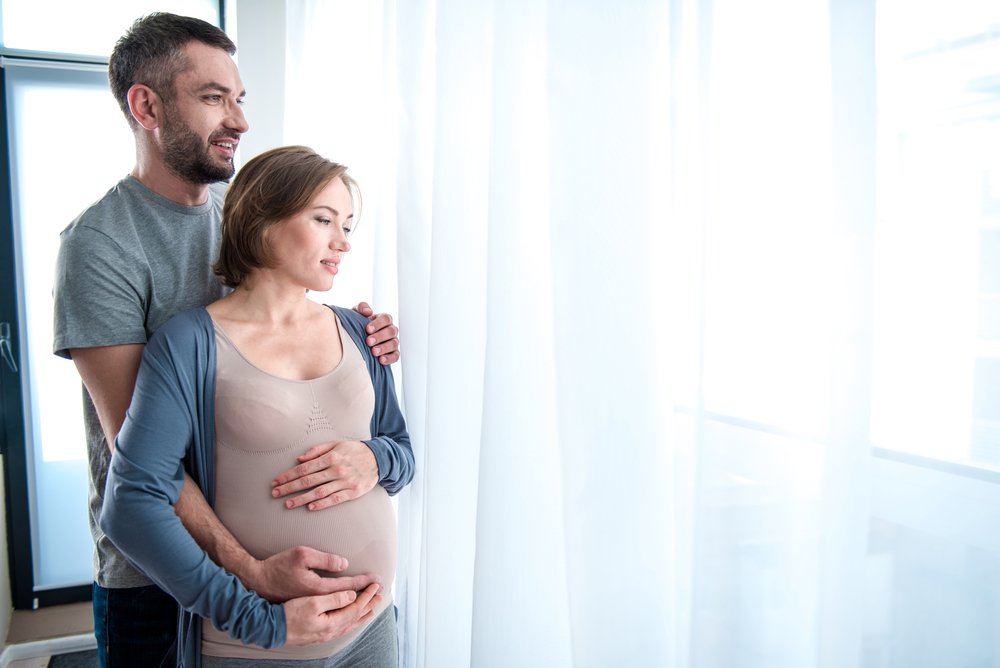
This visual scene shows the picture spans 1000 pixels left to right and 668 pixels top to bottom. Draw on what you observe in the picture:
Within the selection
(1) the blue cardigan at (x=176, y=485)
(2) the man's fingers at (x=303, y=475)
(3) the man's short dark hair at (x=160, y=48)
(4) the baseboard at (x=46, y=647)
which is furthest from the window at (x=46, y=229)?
(2) the man's fingers at (x=303, y=475)

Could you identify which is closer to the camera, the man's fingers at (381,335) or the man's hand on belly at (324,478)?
the man's hand on belly at (324,478)

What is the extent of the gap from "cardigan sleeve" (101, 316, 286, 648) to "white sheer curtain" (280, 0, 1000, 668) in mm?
260

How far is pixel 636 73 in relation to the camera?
2.17 feet

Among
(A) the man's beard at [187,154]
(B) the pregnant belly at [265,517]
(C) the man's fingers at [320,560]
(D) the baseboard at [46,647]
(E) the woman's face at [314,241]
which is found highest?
(A) the man's beard at [187,154]

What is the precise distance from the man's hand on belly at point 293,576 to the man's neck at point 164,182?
2.14 ft

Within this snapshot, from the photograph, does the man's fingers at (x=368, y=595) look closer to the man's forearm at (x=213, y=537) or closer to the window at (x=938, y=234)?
the man's forearm at (x=213, y=537)

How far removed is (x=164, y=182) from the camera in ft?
3.74

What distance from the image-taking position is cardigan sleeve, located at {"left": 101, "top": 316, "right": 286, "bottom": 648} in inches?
34.5

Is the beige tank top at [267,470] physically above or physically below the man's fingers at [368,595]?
above

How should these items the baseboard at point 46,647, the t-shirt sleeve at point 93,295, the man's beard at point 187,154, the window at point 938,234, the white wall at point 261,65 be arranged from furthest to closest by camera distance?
1. the white wall at point 261,65
2. the baseboard at point 46,647
3. the man's beard at point 187,154
4. the t-shirt sleeve at point 93,295
5. the window at point 938,234

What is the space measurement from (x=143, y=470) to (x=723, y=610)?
0.75 metres

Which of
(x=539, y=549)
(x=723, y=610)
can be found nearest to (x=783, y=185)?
(x=723, y=610)

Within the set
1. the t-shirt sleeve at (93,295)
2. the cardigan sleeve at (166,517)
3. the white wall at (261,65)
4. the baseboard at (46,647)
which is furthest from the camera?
the white wall at (261,65)

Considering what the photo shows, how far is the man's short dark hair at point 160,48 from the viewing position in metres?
1.11
